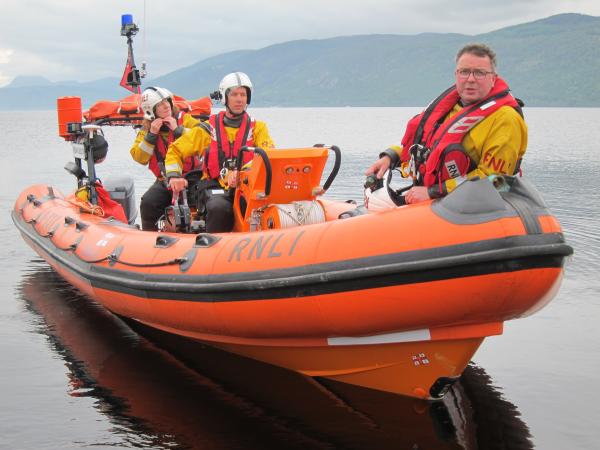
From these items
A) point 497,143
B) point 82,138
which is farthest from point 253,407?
point 82,138

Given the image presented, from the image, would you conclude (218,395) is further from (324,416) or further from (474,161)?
(474,161)

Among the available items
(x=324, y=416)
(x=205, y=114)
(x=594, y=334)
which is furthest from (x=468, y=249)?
(x=205, y=114)

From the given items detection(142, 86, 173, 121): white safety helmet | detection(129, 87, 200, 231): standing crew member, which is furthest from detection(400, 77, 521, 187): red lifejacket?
detection(142, 86, 173, 121): white safety helmet

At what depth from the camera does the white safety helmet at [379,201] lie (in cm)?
406

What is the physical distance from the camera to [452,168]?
11.6ft

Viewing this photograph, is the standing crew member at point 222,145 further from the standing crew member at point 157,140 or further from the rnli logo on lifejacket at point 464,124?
the rnli logo on lifejacket at point 464,124

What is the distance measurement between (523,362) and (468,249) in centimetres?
190

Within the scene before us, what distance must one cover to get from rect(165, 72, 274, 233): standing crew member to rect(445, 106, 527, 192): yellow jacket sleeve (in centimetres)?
206

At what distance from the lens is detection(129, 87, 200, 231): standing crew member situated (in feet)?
20.0

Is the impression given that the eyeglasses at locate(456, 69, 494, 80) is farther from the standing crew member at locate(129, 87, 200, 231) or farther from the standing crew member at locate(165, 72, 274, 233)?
the standing crew member at locate(129, 87, 200, 231)

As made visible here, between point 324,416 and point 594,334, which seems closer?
point 324,416

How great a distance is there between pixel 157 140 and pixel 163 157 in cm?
17

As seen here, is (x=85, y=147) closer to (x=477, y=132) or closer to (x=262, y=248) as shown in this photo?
(x=262, y=248)

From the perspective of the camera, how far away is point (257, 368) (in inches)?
189
